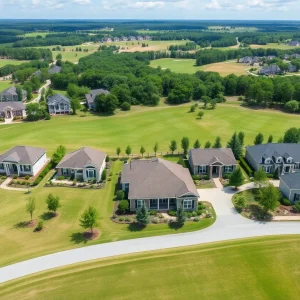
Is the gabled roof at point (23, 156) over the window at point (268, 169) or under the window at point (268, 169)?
over

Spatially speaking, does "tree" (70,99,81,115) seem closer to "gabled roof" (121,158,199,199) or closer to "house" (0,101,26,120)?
"house" (0,101,26,120)

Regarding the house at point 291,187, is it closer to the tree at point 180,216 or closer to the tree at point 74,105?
the tree at point 180,216

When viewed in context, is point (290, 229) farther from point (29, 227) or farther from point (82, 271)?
point (29, 227)

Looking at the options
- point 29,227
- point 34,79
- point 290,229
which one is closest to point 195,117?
point 290,229

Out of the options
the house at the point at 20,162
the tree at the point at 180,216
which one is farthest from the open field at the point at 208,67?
the tree at the point at 180,216

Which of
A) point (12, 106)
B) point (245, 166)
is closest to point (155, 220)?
point (245, 166)

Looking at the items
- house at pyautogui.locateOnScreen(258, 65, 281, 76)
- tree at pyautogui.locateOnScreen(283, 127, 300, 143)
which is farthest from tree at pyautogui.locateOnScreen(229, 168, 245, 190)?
house at pyautogui.locateOnScreen(258, 65, 281, 76)
